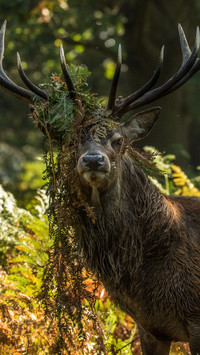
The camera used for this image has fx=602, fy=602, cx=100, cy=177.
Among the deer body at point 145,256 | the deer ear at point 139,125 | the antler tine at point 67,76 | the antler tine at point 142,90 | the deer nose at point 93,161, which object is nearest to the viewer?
the deer nose at point 93,161

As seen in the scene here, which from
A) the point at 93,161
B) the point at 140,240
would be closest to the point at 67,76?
the point at 93,161

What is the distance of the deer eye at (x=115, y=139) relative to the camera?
4.86m

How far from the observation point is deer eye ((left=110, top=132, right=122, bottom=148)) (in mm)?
4861

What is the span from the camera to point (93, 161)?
4441mm

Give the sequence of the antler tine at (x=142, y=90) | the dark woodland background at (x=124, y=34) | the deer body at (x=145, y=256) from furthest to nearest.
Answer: the dark woodland background at (x=124, y=34) → the antler tine at (x=142, y=90) → the deer body at (x=145, y=256)

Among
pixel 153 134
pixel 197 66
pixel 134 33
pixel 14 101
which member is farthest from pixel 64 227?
pixel 14 101

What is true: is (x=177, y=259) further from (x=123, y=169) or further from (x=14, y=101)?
(x=14, y=101)

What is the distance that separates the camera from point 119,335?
21.6 ft

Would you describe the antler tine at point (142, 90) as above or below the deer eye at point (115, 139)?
above

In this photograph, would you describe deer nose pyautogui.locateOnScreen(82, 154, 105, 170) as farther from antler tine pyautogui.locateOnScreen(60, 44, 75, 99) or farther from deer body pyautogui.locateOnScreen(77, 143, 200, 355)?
antler tine pyautogui.locateOnScreen(60, 44, 75, 99)

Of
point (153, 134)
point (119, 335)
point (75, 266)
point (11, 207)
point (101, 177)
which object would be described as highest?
point (153, 134)

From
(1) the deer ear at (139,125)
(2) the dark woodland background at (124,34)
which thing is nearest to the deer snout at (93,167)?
(1) the deer ear at (139,125)

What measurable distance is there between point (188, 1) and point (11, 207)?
29.2 ft

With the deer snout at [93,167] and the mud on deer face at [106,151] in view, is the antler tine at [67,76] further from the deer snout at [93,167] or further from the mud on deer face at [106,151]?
the deer snout at [93,167]
